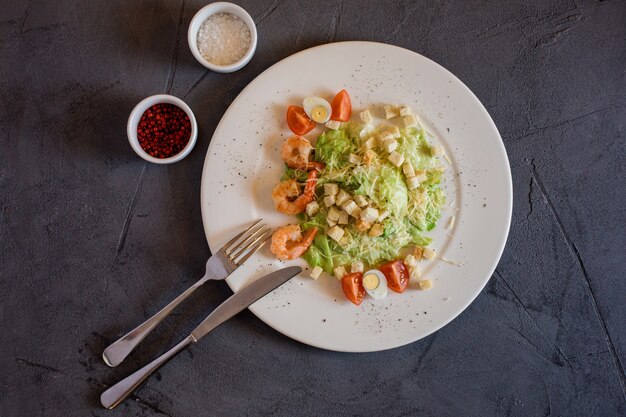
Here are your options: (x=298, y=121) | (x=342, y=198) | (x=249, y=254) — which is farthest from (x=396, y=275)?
(x=298, y=121)

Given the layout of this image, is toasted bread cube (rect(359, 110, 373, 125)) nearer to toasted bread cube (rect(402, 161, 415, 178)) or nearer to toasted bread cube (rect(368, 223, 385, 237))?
toasted bread cube (rect(402, 161, 415, 178))

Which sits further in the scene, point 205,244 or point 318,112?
point 205,244

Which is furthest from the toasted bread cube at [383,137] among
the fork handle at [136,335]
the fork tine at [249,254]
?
the fork handle at [136,335]

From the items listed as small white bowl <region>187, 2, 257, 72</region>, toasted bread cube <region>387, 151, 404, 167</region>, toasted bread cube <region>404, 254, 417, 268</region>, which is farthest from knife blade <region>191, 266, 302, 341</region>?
small white bowl <region>187, 2, 257, 72</region>

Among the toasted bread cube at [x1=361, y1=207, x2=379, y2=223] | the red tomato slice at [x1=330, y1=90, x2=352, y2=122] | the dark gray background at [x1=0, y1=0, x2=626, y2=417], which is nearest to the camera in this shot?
the toasted bread cube at [x1=361, y1=207, x2=379, y2=223]

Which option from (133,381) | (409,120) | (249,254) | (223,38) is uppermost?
(223,38)

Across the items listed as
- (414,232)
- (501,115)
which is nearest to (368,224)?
(414,232)

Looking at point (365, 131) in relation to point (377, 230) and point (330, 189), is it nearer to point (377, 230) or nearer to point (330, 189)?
point (330, 189)

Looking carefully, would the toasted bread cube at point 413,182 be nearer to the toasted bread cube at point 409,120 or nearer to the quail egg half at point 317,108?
the toasted bread cube at point 409,120
